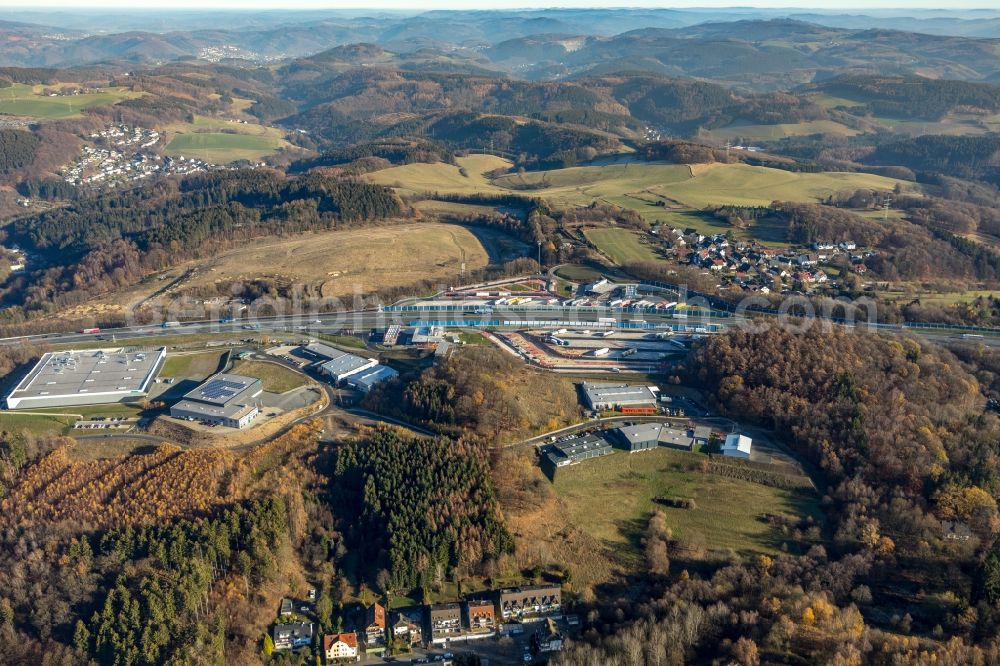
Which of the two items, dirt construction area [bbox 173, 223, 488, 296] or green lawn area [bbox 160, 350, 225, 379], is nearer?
green lawn area [bbox 160, 350, 225, 379]

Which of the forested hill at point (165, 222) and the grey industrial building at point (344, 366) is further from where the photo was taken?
the forested hill at point (165, 222)

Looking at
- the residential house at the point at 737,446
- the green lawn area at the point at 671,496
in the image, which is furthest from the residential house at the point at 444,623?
the residential house at the point at 737,446

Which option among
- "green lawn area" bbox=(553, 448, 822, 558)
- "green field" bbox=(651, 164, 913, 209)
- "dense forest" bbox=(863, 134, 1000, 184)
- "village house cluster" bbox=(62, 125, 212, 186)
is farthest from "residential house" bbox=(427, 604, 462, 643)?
"dense forest" bbox=(863, 134, 1000, 184)

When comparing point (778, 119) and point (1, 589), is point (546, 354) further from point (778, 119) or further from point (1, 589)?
point (778, 119)

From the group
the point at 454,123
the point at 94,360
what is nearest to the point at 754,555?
the point at 94,360

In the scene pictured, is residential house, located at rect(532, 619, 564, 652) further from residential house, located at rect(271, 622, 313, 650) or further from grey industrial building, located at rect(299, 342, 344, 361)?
grey industrial building, located at rect(299, 342, 344, 361)

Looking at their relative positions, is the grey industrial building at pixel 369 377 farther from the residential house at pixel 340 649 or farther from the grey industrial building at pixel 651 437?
the residential house at pixel 340 649

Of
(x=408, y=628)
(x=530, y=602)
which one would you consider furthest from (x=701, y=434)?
(x=408, y=628)
